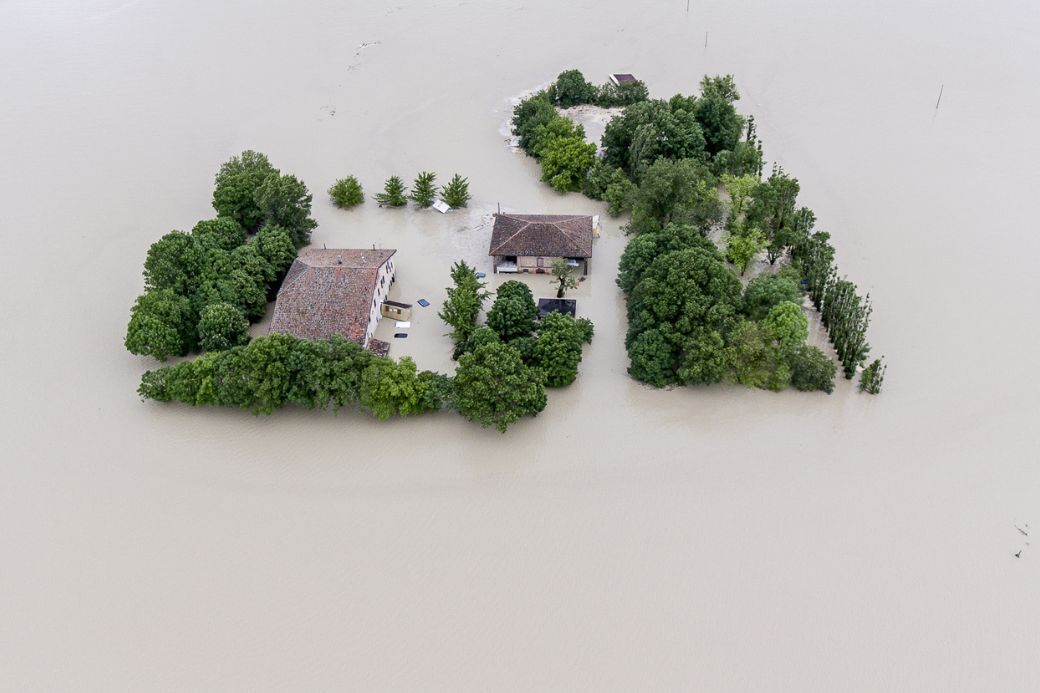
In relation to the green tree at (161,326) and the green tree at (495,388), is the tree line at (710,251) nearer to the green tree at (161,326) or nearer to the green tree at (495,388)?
the green tree at (495,388)

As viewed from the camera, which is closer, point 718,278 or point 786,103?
point 718,278

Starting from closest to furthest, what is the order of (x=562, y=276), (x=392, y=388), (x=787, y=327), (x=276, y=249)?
1. (x=392, y=388)
2. (x=787, y=327)
3. (x=562, y=276)
4. (x=276, y=249)

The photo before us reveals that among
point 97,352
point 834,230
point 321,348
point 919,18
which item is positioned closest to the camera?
point 321,348

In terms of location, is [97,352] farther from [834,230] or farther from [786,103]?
[786,103]

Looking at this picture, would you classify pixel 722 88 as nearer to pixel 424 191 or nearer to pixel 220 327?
pixel 424 191

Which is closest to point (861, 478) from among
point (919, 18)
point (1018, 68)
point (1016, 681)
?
point (1016, 681)

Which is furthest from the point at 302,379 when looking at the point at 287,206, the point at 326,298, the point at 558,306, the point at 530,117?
the point at 530,117

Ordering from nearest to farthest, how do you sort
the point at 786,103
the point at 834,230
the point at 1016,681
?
the point at 1016,681 < the point at 834,230 < the point at 786,103
